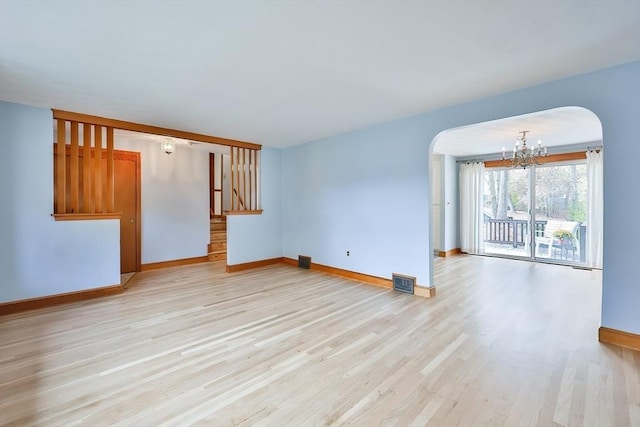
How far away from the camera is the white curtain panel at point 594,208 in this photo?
5340mm

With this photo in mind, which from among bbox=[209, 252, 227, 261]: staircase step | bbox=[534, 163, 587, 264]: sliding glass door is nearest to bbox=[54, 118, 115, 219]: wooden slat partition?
bbox=[209, 252, 227, 261]: staircase step

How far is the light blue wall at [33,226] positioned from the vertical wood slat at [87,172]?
0.25 m

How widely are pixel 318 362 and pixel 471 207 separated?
6.21m

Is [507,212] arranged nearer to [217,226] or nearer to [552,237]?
[552,237]

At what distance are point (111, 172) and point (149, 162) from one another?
152cm

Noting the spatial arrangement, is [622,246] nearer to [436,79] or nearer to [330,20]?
[436,79]

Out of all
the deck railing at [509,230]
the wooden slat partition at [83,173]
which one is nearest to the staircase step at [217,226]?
the wooden slat partition at [83,173]

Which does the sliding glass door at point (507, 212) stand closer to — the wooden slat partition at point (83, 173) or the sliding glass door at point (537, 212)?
the sliding glass door at point (537, 212)

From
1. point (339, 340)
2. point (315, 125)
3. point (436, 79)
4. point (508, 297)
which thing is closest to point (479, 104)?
point (436, 79)

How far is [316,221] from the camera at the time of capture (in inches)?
219

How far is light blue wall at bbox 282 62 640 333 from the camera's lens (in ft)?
8.13

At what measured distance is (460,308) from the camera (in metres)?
3.47

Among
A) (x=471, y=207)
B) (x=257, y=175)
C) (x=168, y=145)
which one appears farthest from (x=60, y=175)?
(x=471, y=207)

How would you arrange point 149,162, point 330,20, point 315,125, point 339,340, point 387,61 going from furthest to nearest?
point 149,162, point 315,125, point 339,340, point 387,61, point 330,20
